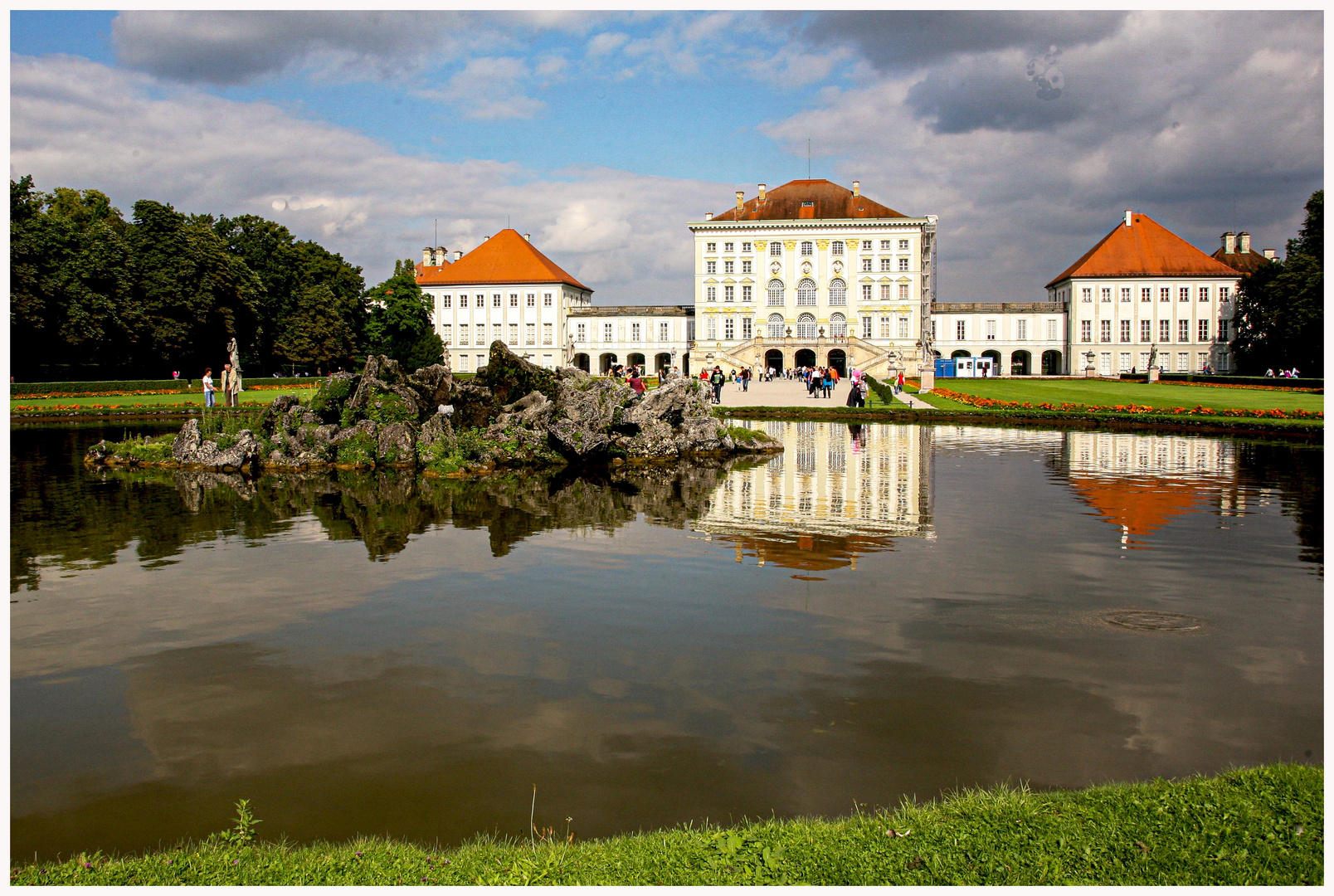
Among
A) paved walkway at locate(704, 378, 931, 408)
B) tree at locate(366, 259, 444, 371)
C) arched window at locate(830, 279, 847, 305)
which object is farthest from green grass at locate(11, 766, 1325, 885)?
arched window at locate(830, 279, 847, 305)

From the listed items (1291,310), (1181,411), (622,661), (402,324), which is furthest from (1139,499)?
(402,324)

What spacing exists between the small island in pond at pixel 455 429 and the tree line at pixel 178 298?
23085mm

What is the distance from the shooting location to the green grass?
3.78 metres

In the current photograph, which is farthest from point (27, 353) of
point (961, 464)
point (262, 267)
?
point (961, 464)

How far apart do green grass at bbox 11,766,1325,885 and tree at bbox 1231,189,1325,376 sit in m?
57.6

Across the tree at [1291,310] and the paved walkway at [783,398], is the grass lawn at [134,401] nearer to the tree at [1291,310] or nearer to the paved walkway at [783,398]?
the paved walkway at [783,398]

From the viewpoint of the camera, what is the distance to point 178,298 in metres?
50.7

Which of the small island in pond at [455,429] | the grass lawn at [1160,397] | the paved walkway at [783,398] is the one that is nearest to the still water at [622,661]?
the small island in pond at [455,429]

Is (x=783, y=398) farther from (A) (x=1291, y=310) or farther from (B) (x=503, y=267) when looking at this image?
(B) (x=503, y=267)

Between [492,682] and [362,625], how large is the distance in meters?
1.79

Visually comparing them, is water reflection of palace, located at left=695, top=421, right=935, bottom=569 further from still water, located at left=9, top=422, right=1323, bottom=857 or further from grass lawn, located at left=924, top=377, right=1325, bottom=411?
grass lawn, located at left=924, top=377, right=1325, bottom=411

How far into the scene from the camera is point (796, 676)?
6.16 metres

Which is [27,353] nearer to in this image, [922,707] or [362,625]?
[362,625]

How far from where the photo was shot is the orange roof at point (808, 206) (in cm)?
8825
